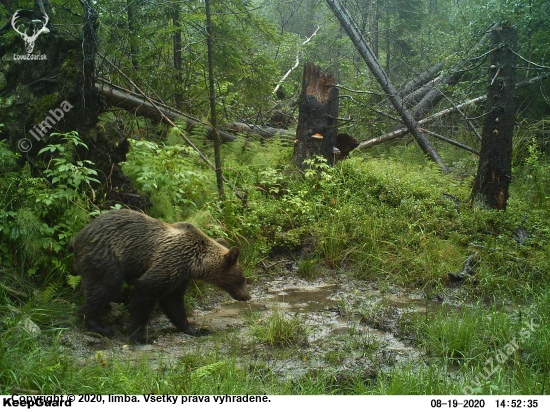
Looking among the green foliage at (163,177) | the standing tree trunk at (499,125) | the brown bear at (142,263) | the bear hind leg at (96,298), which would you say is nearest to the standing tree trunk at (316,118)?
the standing tree trunk at (499,125)

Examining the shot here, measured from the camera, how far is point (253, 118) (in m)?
14.2

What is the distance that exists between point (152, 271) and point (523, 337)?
395 cm

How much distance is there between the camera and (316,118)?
9656 mm

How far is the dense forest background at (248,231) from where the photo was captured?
3707 millimetres

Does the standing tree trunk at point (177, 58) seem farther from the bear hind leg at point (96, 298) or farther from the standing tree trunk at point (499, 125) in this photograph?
the standing tree trunk at point (499, 125)

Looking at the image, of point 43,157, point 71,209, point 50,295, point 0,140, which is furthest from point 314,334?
point 0,140

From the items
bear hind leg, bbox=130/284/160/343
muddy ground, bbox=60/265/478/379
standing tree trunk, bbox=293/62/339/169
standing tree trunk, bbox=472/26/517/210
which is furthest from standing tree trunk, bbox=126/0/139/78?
standing tree trunk, bbox=472/26/517/210

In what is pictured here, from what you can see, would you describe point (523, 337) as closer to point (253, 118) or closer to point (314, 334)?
point (314, 334)

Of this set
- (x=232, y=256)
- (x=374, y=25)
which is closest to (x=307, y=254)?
(x=232, y=256)

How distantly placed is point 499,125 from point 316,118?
3669 millimetres

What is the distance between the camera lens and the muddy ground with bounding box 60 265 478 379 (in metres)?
4.21

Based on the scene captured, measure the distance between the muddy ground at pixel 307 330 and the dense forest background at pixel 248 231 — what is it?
0.12ft

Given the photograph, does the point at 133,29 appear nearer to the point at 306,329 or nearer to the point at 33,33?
the point at 33,33

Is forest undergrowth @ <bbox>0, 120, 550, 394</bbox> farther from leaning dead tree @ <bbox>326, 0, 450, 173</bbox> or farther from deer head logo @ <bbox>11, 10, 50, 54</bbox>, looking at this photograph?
deer head logo @ <bbox>11, 10, 50, 54</bbox>
